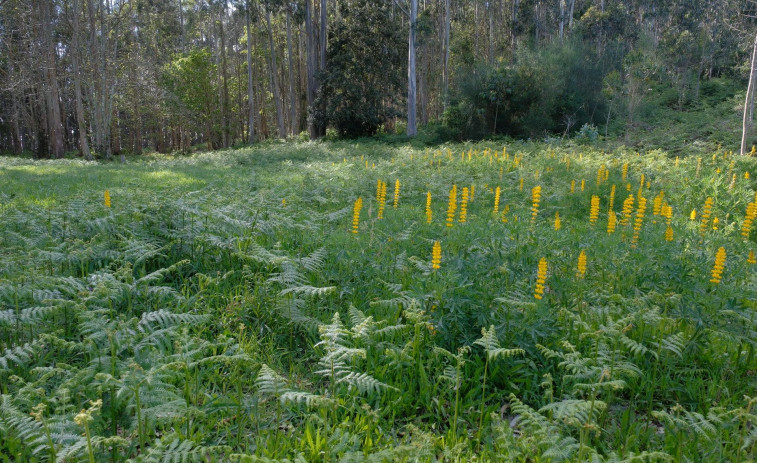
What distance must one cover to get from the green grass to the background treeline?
59.1 feet

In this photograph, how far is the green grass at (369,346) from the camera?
7.30 ft

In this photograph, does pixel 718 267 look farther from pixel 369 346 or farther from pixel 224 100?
pixel 224 100

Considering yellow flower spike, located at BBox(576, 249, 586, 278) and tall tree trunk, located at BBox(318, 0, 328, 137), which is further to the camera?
tall tree trunk, located at BBox(318, 0, 328, 137)

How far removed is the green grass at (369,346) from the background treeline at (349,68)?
18004mm

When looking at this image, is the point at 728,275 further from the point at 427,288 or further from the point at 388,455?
the point at 388,455

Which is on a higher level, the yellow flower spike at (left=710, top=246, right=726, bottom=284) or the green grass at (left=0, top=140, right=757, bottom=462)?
the yellow flower spike at (left=710, top=246, right=726, bottom=284)

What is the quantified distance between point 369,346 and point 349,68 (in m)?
29.1

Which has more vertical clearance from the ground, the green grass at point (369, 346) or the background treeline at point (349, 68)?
the background treeline at point (349, 68)

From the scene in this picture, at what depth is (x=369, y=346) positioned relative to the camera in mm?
3066

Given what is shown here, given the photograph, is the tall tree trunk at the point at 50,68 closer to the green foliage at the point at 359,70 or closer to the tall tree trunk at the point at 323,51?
the green foliage at the point at 359,70

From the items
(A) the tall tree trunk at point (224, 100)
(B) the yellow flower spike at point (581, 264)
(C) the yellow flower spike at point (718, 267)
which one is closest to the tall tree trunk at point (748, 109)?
(C) the yellow flower spike at point (718, 267)

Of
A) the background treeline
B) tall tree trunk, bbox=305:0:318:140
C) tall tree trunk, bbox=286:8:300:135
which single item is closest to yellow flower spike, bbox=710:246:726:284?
the background treeline

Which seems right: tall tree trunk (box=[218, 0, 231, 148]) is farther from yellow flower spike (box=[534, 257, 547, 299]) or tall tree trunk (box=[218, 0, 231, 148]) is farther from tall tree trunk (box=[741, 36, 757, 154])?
yellow flower spike (box=[534, 257, 547, 299])

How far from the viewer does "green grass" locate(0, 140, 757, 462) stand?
7.30 feet
